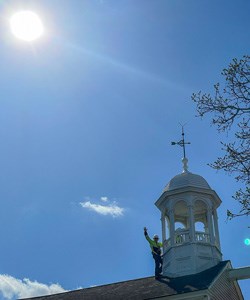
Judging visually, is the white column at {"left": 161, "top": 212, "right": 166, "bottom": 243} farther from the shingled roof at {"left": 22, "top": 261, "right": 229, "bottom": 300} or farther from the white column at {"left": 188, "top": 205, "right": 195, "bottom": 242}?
the shingled roof at {"left": 22, "top": 261, "right": 229, "bottom": 300}

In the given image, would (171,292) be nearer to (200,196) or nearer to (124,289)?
(124,289)

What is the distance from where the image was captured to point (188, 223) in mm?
25734

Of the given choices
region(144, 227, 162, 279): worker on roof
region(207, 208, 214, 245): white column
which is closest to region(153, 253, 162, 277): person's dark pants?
region(144, 227, 162, 279): worker on roof

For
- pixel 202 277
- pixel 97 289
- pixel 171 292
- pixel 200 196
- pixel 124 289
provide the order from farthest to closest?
pixel 200 196, pixel 97 289, pixel 124 289, pixel 202 277, pixel 171 292

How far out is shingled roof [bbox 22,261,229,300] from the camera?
20.1m

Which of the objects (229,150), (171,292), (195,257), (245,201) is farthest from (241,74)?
(195,257)

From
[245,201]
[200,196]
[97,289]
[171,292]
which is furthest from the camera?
[200,196]

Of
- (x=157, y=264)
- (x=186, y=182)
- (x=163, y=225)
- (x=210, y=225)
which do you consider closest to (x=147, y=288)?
(x=157, y=264)

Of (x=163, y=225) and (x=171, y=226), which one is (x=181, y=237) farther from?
(x=163, y=225)

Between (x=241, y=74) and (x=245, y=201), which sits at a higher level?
(x=241, y=74)

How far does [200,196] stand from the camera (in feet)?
84.4

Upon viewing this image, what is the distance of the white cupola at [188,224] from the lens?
77.4ft

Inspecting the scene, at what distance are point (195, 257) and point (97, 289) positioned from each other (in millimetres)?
4692

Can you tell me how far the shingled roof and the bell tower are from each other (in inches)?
34.2
